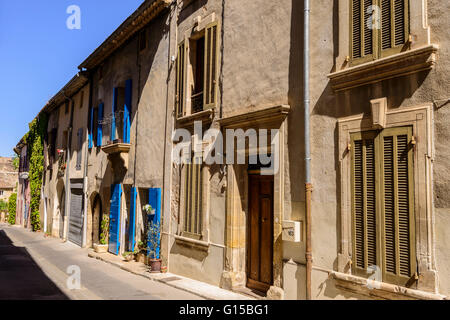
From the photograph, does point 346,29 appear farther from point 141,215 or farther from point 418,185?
point 141,215

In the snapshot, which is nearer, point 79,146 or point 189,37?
point 189,37

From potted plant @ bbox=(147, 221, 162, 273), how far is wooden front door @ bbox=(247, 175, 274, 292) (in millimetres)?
3227

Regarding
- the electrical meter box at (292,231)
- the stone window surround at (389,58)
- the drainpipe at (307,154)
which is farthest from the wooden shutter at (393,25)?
the electrical meter box at (292,231)

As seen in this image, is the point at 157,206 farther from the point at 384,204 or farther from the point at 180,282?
the point at 384,204

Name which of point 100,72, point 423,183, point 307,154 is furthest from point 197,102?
point 100,72

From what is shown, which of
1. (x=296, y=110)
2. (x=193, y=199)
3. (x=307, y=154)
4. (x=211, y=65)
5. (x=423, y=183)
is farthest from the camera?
(x=193, y=199)

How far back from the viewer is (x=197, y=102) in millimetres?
9789

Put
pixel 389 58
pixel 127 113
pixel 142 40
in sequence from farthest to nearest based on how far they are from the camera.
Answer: pixel 127 113
pixel 142 40
pixel 389 58

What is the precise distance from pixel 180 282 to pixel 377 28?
21.4 ft

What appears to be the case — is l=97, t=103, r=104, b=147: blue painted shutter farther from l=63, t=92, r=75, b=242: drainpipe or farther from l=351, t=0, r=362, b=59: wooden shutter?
l=351, t=0, r=362, b=59: wooden shutter

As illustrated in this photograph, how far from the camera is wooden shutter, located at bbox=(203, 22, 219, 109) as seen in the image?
8930 mm

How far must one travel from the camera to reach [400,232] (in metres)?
4.96
